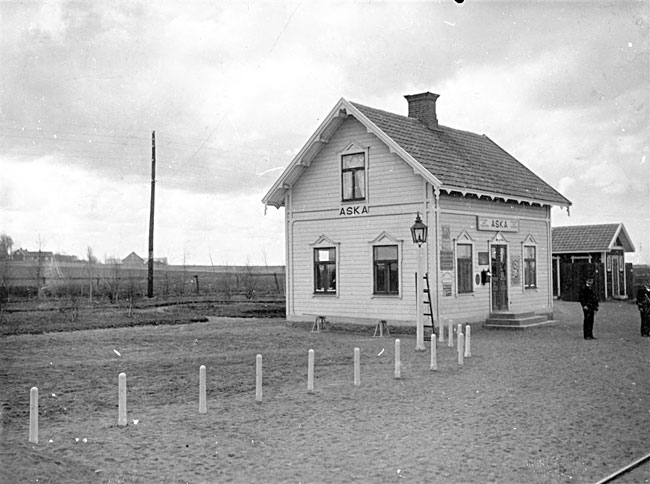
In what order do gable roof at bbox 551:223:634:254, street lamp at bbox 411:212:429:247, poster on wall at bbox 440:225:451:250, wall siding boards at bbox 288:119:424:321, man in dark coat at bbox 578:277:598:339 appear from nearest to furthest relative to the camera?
street lamp at bbox 411:212:429:247 < man in dark coat at bbox 578:277:598:339 < poster on wall at bbox 440:225:451:250 < wall siding boards at bbox 288:119:424:321 < gable roof at bbox 551:223:634:254

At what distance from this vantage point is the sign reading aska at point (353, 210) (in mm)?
24609

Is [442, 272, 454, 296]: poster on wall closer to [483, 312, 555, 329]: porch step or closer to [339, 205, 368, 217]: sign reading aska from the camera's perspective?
[483, 312, 555, 329]: porch step

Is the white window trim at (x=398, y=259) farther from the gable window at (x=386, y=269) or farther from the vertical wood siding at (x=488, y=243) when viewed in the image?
the vertical wood siding at (x=488, y=243)

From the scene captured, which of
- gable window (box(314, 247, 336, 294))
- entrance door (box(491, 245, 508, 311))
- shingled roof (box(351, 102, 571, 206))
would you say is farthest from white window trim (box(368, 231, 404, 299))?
entrance door (box(491, 245, 508, 311))

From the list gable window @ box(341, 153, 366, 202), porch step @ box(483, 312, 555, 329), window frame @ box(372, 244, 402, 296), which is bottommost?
porch step @ box(483, 312, 555, 329)

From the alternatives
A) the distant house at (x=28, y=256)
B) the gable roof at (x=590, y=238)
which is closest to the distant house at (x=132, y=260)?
the distant house at (x=28, y=256)

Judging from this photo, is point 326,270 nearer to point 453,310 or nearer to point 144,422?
point 453,310

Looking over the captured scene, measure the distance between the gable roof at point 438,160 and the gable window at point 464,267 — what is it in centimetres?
179

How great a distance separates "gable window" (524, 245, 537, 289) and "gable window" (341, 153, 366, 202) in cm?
680

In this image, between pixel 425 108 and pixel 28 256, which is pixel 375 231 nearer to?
pixel 425 108

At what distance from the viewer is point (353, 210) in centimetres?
2491

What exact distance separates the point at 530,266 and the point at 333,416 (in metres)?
18.7

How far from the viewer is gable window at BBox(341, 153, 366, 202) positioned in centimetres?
2481

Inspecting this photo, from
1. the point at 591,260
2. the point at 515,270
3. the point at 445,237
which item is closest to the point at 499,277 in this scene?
the point at 515,270
